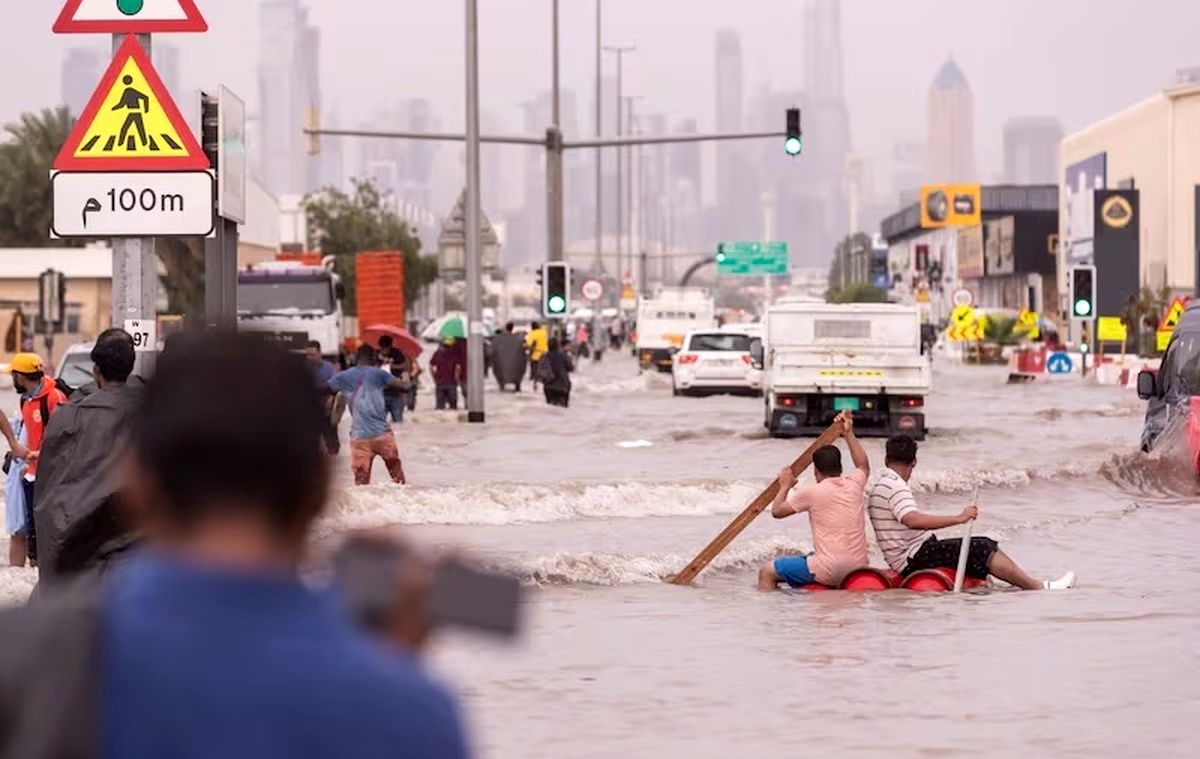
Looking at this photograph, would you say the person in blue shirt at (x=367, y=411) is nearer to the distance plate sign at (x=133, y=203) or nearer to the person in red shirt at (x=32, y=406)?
the person in red shirt at (x=32, y=406)

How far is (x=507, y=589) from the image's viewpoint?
2.84 m

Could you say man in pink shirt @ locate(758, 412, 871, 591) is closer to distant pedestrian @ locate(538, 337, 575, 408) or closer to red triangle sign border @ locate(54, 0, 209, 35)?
red triangle sign border @ locate(54, 0, 209, 35)

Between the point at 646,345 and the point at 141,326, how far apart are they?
6931 cm

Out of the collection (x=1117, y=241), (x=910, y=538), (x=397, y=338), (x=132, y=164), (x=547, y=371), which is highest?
(x=1117, y=241)

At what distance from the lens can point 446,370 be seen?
43.6m

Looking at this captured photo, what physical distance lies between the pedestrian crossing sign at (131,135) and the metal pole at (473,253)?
28423 millimetres

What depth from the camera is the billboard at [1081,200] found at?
101312 mm

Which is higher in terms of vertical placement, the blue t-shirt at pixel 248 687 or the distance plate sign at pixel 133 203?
the distance plate sign at pixel 133 203

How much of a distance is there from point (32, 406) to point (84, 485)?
5.35m


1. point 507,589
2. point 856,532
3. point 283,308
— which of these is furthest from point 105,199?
point 283,308

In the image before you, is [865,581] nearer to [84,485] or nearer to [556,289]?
[84,485]

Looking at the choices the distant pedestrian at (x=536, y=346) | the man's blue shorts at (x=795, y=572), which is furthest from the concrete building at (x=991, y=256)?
the man's blue shorts at (x=795, y=572)

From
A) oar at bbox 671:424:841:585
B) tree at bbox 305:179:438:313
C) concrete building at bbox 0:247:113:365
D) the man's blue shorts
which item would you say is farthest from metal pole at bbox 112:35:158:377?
tree at bbox 305:179:438:313

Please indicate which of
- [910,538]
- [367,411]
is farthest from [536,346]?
[910,538]
